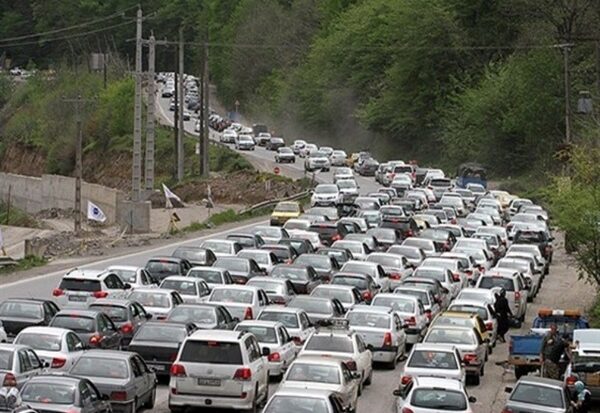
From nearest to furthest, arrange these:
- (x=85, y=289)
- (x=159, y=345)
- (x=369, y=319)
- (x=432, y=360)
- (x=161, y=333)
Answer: (x=432, y=360)
(x=159, y=345)
(x=161, y=333)
(x=369, y=319)
(x=85, y=289)

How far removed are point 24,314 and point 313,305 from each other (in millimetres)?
6417

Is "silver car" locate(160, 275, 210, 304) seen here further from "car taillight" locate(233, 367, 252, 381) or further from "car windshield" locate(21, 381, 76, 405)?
"car windshield" locate(21, 381, 76, 405)

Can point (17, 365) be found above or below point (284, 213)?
above

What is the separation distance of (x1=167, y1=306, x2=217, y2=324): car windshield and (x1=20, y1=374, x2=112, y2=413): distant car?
7956mm

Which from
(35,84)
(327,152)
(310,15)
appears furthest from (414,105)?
(35,84)

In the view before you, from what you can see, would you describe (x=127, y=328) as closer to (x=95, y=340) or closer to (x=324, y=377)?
(x=95, y=340)

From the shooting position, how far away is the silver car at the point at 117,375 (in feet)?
75.0

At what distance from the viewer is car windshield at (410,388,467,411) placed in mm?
22047

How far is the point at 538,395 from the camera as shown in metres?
23.0

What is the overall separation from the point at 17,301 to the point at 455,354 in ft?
29.3

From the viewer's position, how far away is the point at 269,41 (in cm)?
15525

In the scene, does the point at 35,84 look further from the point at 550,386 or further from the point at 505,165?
the point at 550,386

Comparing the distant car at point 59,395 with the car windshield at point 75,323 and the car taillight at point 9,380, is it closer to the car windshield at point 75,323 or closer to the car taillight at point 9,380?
the car taillight at point 9,380

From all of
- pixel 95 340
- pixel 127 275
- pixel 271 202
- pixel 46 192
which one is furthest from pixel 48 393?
pixel 46 192
